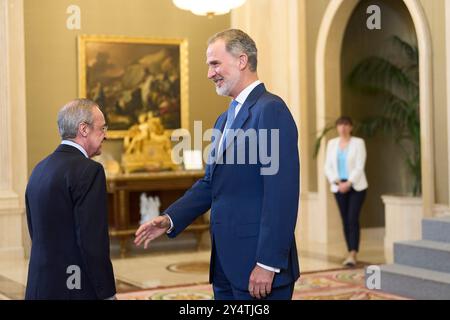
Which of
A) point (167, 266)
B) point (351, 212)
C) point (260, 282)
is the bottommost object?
point (167, 266)

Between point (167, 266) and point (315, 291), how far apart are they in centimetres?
256

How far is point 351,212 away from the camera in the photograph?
29.5 ft

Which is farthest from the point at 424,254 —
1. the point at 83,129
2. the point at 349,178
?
the point at 83,129

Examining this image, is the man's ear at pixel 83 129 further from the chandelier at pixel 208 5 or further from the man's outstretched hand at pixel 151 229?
the chandelier at pixel 208 5

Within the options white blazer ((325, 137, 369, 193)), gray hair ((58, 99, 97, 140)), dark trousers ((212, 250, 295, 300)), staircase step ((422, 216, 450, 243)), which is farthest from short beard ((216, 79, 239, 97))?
white blazer ((325, 137, 369, 193))

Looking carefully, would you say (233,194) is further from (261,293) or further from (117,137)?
(117,137)

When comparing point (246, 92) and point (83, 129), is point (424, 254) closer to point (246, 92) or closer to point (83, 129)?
point (246, 92)

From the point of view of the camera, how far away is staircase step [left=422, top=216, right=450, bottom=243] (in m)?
7.69

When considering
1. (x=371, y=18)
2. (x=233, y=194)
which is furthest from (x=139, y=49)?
(x=233, y=194)

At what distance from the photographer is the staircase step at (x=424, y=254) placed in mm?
7313

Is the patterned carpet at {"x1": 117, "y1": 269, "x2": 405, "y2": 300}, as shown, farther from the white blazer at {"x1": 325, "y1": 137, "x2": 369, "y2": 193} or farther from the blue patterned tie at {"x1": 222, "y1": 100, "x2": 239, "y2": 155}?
the blue patterned tie at {"x1": 222, "y1": 100, "x2": 239, "y2": 155}

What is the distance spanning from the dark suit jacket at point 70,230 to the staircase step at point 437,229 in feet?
17.2

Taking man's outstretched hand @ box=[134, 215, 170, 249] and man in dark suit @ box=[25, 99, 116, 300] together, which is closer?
man in dark suit @ box=[25, 99, 116, 300]

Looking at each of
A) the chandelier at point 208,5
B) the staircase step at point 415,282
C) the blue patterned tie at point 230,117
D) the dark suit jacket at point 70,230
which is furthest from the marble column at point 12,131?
the blue patterned tie at point 230,117
